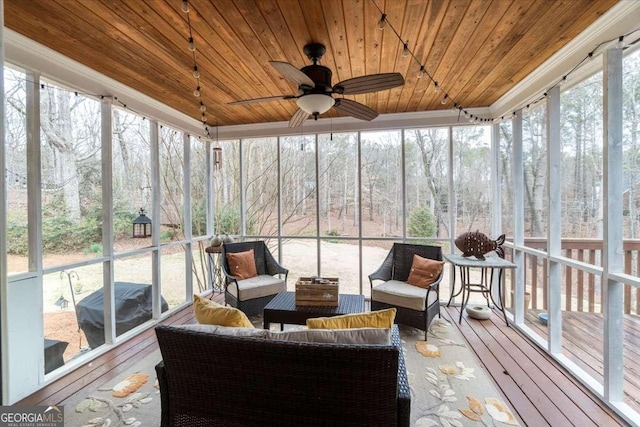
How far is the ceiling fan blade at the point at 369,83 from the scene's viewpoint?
2061 millimetres

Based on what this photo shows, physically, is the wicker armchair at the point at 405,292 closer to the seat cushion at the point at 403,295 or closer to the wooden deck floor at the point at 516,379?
the seat cushion at the point at 403,295

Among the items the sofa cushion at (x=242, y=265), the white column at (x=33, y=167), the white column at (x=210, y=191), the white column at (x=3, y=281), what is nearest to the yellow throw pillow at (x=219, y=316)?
the white column at (x=3, y=281)

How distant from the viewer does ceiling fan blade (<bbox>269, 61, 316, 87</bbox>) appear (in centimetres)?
181

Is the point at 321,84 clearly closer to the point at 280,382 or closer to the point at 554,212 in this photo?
the point at 280,382

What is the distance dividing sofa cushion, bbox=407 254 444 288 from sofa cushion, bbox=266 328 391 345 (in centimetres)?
220

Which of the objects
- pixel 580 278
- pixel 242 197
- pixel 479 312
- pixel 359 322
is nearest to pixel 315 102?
pixel 359 322

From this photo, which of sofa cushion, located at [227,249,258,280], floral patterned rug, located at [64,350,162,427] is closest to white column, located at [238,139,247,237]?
sofa cushion, located at [227,249,258,280]

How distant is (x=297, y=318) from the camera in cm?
285

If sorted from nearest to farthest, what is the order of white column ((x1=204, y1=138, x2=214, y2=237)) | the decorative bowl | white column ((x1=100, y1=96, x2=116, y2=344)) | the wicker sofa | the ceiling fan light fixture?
the wicker sofa
the ceiling fan light fixture
white column ((x1=100, y1=96, x2=116, y2=344))
the decorative bowl
white column ((x1=204, y1=138, x2=214, y2=237))

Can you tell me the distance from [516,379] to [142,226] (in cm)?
429

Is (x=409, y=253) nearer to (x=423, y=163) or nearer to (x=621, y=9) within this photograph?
(x=423, y=163)

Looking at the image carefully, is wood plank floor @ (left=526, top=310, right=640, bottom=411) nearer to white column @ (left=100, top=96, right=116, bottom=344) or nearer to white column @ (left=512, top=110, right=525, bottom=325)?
white column @ (left=512, top=110, right=525, bottom=325)

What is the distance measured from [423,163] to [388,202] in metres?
0.80

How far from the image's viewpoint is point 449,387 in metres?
2.37
